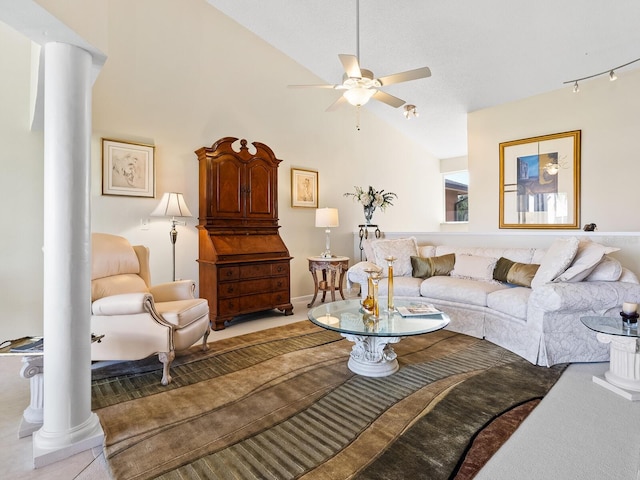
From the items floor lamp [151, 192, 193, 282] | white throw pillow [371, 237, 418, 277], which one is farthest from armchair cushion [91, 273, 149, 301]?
white throw pillow [371, 237, 418, 277]

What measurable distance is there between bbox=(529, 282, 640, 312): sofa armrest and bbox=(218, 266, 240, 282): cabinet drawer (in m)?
2.95

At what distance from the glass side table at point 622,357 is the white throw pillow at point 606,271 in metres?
0.57

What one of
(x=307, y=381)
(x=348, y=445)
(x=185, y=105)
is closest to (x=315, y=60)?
(x=185, y=105)

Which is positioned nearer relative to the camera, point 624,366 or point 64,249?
point 64,249

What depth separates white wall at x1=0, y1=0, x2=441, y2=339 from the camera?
10.4 ft

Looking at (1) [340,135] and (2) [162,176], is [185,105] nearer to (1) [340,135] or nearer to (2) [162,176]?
(2) [162,176]

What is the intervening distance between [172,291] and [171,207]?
1.00 meters

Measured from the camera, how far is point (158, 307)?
277 centimetres

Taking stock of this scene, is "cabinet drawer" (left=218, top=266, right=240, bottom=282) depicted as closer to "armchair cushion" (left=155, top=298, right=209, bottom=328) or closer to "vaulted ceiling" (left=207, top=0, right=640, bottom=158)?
"armchair cushion" (left=155, top=298, right=209, bottom=328)

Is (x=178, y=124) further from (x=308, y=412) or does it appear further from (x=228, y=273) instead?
(x=308, y=412)

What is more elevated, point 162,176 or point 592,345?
point 162,176

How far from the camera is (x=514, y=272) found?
350cm

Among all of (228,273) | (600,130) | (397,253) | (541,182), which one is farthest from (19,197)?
(600,130)

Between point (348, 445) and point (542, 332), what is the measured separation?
74.8 inches
